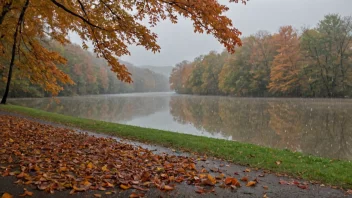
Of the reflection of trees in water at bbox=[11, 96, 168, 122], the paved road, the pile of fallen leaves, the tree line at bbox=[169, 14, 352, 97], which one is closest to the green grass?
the paved road

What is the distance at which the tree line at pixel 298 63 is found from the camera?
4775 cm

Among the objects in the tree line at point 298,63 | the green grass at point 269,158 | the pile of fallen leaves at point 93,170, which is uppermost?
the tree line at point 298,63

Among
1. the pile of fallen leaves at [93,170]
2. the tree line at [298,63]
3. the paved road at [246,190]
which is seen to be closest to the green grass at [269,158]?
the paved road at [246,190]

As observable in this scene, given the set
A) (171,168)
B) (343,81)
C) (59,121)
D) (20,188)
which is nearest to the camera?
(20,188)

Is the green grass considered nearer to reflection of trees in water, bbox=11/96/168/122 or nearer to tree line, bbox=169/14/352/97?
reflection of trees in water, bbox=11/96/168/122

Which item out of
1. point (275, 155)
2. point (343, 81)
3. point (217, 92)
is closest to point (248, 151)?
point (275, 155)

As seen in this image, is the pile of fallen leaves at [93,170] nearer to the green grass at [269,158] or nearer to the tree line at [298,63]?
the green grass at [269,158]

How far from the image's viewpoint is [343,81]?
4625 cm

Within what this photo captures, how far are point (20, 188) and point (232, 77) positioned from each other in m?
64.5

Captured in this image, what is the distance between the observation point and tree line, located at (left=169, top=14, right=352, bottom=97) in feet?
157

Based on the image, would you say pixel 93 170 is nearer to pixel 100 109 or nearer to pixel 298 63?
pixel 100 109

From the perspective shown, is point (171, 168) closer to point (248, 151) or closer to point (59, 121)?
point (248, 151)

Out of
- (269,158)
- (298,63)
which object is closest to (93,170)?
(269,158)

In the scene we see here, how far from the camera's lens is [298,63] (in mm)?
52000
